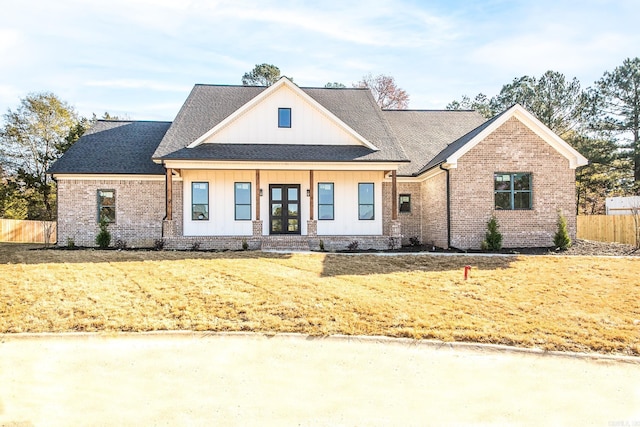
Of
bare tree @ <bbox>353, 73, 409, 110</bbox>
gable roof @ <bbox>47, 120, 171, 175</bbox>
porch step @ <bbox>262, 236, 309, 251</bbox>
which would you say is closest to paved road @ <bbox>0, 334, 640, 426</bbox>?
porch step @ <bbox>262, 236, 309, 251</bbox>

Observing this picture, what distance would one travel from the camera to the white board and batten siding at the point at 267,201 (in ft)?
58.9

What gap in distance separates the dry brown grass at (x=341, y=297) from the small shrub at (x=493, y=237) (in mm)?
2229

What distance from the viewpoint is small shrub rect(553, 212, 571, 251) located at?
15.8 metres

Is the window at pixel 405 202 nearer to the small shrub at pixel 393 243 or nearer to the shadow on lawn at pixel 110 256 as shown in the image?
the small shrub at pixel 393 243

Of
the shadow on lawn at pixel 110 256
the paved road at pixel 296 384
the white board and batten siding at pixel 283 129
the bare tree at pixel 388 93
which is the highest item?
the bare tree at pixel 388 93

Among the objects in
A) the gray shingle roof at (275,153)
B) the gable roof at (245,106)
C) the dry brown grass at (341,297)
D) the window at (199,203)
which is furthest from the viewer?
the window at (199,203)

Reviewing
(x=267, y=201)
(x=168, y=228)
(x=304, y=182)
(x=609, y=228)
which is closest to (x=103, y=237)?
(x=168, y=228)

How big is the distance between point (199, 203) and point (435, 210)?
931 centimetres

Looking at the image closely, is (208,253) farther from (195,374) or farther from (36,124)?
(36,124)

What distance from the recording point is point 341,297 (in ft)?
29.5

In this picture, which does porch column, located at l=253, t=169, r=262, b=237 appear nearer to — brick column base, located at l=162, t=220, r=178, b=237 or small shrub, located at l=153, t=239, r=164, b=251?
brick column base, located at l=162, t=220, r=178, b=237

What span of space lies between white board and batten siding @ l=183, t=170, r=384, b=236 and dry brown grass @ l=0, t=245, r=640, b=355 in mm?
4455

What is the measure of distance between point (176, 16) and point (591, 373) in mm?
12131

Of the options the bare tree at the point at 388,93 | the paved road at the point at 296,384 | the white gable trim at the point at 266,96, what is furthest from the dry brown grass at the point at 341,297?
the bare tree at the point at 388,93
